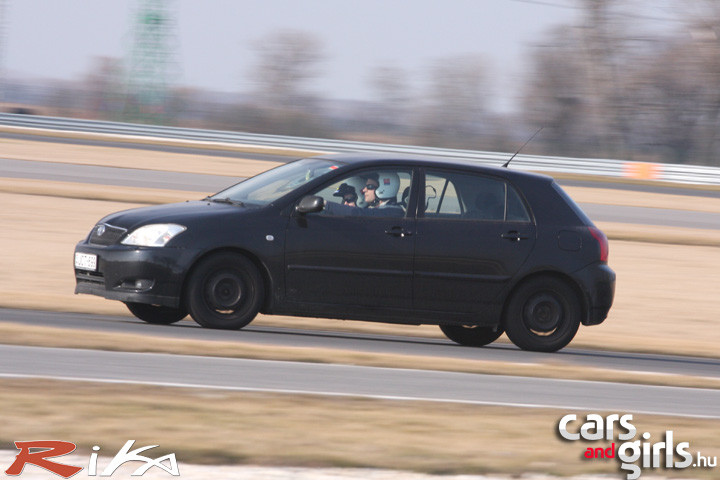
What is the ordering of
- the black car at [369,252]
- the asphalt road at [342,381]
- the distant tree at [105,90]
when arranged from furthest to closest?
the distant tree at [105,90] → the black car at [369,252] → the asphalt road at [342,381]

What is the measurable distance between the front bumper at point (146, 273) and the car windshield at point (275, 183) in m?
0.85

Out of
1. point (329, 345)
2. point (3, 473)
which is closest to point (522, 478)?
point (3, 473)

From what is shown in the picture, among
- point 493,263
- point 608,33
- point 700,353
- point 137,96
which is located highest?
point 608,33

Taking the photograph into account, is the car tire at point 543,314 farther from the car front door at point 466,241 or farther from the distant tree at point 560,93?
the distant tree at point 560,93

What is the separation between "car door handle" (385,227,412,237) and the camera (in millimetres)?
9508

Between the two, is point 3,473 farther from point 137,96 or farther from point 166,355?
point 137,96

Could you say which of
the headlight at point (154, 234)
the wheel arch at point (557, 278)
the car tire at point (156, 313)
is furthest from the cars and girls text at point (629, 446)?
the car tire at point (156, 313)

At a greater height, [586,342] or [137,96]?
[137,96]

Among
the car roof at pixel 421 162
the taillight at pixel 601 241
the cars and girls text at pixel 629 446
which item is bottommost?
the cars and girls text at pixel 629 446

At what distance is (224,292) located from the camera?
30.2 ft

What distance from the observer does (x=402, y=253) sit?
9516 mm

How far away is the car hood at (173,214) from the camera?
30.0 feet

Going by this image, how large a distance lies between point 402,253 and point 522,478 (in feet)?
13.9

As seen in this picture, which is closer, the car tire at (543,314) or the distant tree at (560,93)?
the car tire at (543,314)
